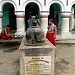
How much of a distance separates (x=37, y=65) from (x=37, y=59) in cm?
21

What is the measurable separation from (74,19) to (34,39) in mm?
12817

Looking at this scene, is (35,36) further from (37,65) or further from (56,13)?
(56,13)

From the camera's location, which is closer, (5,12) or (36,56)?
(36,56)

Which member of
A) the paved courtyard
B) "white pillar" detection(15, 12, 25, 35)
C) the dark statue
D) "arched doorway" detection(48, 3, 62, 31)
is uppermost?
"arched doorway" detection(48, 3, 62, 31)

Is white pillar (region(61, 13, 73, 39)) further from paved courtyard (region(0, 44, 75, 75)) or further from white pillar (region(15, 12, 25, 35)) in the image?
white pillar (region(15, 12, 25, 35))

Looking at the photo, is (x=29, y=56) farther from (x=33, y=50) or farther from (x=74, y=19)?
(x=74, y=19)

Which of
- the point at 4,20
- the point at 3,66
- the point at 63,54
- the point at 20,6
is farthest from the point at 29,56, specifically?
the point at 4,20

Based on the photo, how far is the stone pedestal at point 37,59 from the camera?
284 inches

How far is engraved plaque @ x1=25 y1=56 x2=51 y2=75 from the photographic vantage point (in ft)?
23.8

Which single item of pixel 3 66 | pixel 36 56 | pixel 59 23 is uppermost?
pixel 59 23

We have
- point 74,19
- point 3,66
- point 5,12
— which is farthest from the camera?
point 74,19

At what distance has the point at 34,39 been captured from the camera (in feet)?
24.6

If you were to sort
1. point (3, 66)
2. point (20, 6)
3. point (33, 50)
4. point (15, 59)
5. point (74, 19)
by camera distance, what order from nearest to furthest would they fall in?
point (33, 50) → point (3, 66) → point (15, 59) → point (20, 6) → point (74, 19)

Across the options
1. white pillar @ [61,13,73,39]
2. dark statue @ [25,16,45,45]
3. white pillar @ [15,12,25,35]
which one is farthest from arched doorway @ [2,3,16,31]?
dark statue @ [25,16,45,45]
